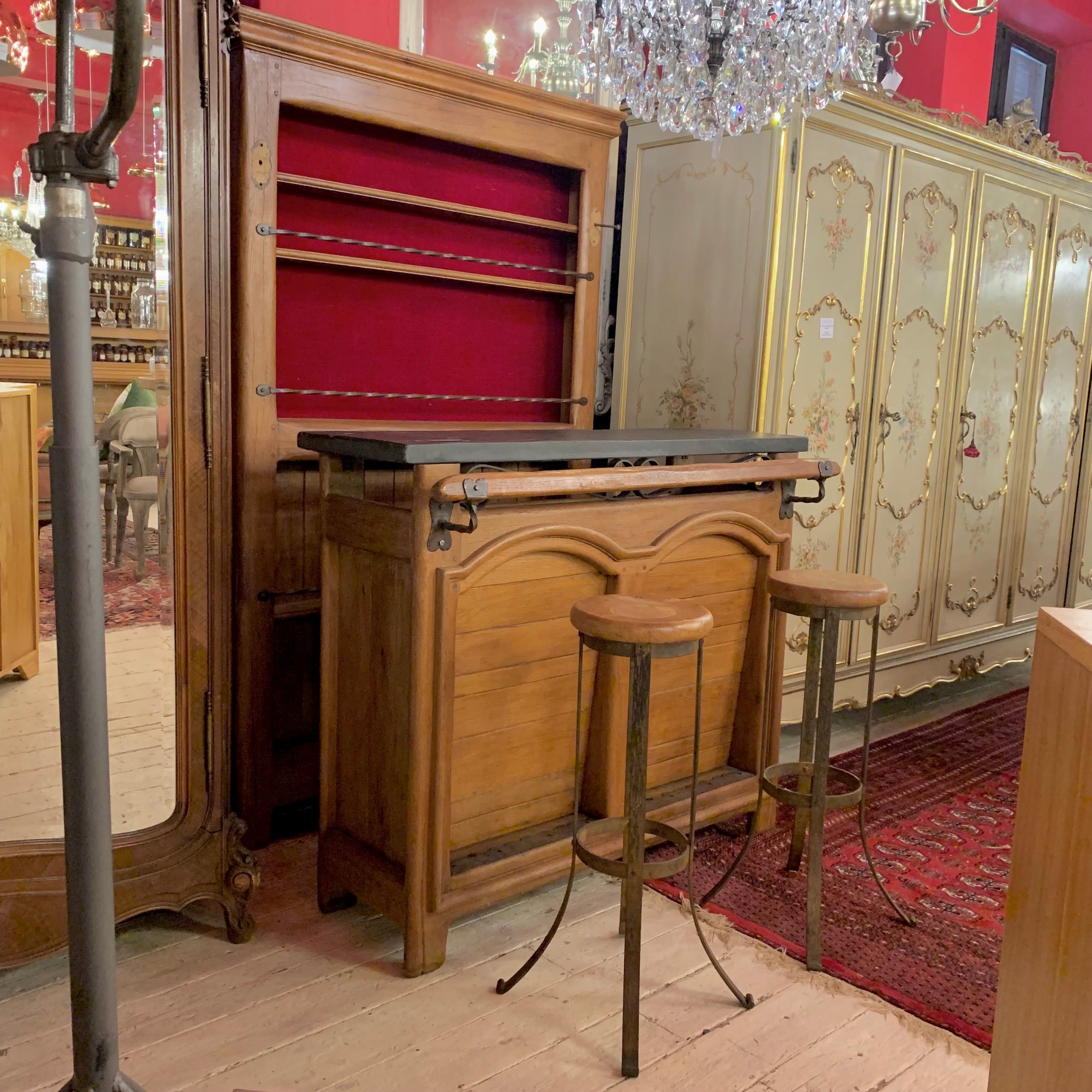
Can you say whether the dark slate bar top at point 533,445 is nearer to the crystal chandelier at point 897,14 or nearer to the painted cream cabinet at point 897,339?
the painted cream cabinet at point 897,339

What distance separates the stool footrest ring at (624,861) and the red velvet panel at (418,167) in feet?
5.89

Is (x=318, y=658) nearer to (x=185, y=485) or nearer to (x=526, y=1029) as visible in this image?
(x=185, y=485)

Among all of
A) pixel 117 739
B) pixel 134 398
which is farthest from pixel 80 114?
pixel 117 739

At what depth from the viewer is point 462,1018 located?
1.92m

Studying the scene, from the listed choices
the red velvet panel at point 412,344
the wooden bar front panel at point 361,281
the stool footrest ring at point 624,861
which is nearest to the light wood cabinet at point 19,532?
the wooden bar front panel at point 361,281

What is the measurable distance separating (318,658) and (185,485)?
86 cm

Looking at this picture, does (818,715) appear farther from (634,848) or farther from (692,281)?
(692,281)

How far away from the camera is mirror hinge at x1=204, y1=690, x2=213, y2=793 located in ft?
6.79

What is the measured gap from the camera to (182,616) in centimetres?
202

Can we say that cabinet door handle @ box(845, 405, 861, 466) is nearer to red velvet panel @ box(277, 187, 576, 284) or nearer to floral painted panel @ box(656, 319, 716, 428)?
floral painted panel @ box(656, 319, 716, 428)

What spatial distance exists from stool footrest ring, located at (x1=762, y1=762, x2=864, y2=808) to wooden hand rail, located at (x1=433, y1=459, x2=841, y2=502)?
0.72m

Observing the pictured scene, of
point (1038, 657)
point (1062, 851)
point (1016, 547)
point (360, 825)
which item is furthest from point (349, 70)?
point (1016, 547)

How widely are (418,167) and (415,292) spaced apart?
1.13ft

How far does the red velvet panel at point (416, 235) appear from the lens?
2672 mm
